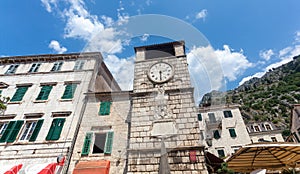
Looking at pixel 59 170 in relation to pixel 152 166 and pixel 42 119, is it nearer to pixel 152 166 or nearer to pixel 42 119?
pixel 42 119

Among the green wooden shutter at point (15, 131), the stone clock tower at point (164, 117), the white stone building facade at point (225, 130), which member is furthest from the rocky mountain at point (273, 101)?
the green wooden shutter at point (15, 131)

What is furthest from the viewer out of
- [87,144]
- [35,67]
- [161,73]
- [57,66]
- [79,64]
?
[35,67]

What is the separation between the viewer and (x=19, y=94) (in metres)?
10.9

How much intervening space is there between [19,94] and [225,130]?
2080 cm

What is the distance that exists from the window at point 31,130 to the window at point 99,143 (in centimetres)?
311

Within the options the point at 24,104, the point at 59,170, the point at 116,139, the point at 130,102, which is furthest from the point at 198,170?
the point at 24,104

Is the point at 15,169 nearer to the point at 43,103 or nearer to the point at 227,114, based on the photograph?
the point at 43,103

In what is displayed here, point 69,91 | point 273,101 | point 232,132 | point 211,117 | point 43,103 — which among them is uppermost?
point 273,101

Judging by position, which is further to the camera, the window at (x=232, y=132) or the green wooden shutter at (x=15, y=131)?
the window at (x=232, y=132)

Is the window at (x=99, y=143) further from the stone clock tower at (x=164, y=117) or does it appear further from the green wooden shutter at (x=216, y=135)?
the green wooden shutter at (x=216, y=135)

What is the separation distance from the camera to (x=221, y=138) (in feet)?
A: 60.0

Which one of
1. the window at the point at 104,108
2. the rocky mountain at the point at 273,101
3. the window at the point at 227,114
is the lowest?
the window at the point at 104,108

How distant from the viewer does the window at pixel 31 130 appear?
8.99m

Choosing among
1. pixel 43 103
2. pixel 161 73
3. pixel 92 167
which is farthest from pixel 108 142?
pixel 43 103
